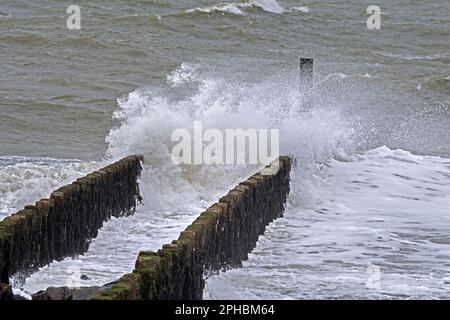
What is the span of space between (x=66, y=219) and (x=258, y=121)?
6149 mm

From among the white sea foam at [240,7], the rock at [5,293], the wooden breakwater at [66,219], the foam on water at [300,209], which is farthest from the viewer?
the white sea foam at [240,7]

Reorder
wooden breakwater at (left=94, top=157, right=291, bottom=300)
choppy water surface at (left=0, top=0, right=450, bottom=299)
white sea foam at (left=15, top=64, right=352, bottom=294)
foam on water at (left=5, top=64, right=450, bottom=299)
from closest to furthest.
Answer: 1. wooden breakwater at (left=94, top=157, right=291, bottom=300)
2. foam on water at (left=5, top=64, right=450, bottom=299)
3. white sea foam at (left=15, top=64, right=352, bottom=294)
4. choppy water surface at (left=0, top=0, right=450, bottom=299)

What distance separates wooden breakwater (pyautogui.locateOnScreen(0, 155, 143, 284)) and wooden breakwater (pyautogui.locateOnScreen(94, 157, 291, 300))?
1376 mm

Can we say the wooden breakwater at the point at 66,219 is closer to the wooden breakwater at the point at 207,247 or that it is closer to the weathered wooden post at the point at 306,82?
the wooden breakwater at the point at 207,247

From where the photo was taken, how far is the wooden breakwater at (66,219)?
360 inches

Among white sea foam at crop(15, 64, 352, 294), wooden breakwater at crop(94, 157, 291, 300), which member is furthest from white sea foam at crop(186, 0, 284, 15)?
wooden breakwater at crop(94, 157, 291, 300)

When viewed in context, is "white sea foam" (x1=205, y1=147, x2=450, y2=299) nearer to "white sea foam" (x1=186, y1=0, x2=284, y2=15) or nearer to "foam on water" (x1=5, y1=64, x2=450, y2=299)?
"foam on water" (x1=5, y1=64, x2=450, y2=299)

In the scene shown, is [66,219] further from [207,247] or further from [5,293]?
[5,293]

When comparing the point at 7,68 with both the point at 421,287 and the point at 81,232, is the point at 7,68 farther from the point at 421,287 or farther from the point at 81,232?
the point at 421,287

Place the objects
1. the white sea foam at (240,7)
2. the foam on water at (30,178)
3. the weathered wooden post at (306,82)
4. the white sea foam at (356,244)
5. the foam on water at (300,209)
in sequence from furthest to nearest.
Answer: the white sea foam at (240,7) → the weathered wooden post at (306,82) → the foam on water at (30,178) → the foam on water at (300,209) → the white sea foam at (356,244)

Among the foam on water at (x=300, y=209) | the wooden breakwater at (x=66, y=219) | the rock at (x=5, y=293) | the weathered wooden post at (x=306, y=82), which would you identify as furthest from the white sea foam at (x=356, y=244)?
the rock at (x=5, y=293)

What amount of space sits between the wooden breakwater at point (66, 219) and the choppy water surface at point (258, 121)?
161mm

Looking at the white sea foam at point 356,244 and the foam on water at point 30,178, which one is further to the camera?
the foam on water at point 30,178

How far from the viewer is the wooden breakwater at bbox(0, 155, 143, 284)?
9148 millimetres
